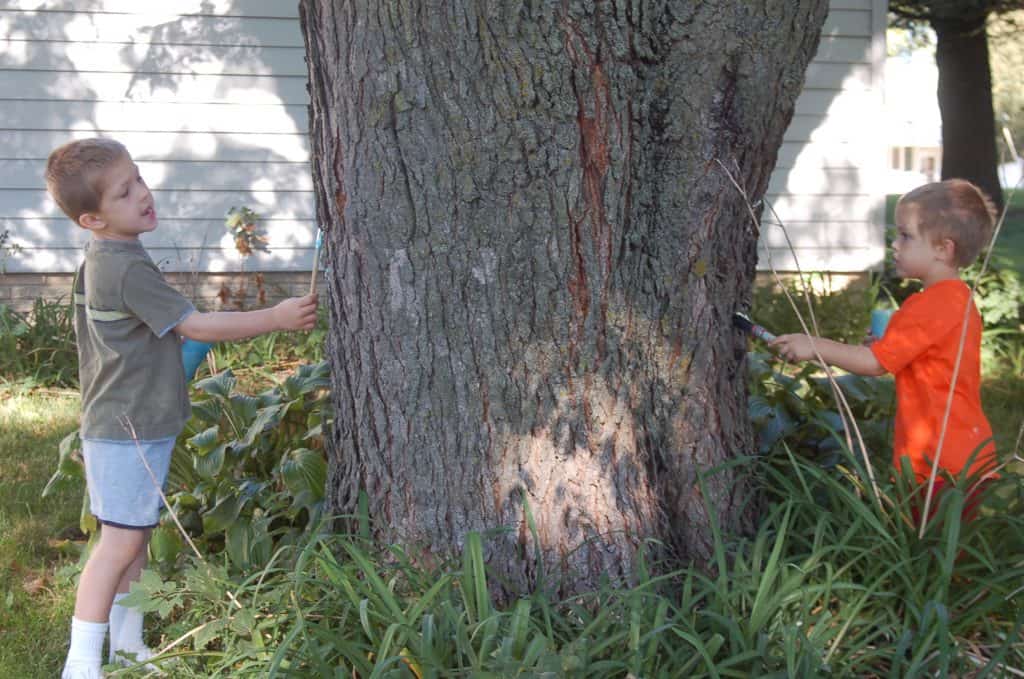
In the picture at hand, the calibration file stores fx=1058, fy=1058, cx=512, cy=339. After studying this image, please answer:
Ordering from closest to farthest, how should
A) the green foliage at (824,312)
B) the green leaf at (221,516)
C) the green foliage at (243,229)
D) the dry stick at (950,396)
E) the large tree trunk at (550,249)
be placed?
the large tree trunk at (550,249)
the dry stick at (950,396)
the green leaf at (221,516)
the green foliage at (243,229)
the green foliage at (824,312)

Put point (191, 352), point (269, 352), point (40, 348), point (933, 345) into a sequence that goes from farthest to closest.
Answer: point (269, 352) < point (40, 348) < point (191, 352) < point (933, 345)

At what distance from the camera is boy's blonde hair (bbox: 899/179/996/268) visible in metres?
3.04

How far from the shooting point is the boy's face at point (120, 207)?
2.84 m

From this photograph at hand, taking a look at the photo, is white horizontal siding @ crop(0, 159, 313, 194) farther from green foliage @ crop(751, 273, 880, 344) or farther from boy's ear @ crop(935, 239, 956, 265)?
boy's ear @ crop(935, 239, 956, 265)

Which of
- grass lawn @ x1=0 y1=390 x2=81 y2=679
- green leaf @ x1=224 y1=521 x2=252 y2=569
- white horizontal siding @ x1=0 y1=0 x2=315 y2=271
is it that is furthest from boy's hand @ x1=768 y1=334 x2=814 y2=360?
white horizontal siding @ x1=0 y1=0 x2=315 y2=271

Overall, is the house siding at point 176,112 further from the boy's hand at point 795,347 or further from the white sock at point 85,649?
the white sock at point 85,649

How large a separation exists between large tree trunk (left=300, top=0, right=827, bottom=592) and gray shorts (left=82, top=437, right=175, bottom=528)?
63 centimetres

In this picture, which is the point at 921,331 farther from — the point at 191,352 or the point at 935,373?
the point at 191,352

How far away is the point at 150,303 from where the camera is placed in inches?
110

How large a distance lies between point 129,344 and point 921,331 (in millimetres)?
2193

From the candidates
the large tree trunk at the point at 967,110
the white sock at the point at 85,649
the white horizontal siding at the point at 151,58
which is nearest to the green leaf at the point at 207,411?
the white sock at the point at 85,649

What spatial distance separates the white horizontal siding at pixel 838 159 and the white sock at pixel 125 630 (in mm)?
6031

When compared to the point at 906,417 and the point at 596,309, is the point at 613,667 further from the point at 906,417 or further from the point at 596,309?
the point at 906,417

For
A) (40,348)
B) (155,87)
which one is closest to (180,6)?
(155,87)
